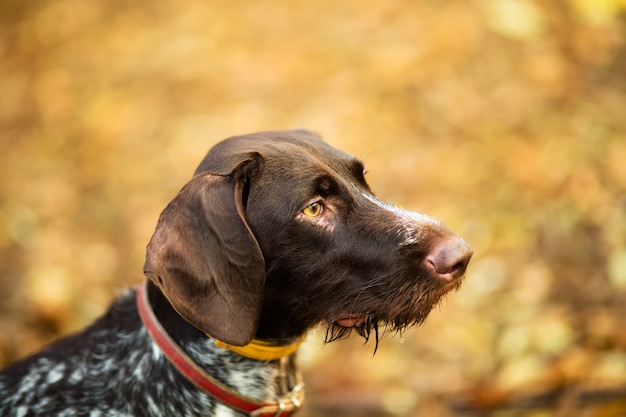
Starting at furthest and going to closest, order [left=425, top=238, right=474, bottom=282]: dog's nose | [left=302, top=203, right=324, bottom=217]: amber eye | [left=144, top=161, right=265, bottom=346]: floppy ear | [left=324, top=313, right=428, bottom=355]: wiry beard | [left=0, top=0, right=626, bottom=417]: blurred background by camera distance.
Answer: [left=0, top=0, right=626, bottom=417]: blurred background < [left=324, top=313, right=428, bottom=355]: wiry beard < [left=302, top=203, right=324, bottom=217]: amber eye < [left=425, top=238, right=474, bottom=282]: dog's nose < [left=144, top=161, right=265, bottom=346]: floppy ear

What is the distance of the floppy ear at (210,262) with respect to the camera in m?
3.19

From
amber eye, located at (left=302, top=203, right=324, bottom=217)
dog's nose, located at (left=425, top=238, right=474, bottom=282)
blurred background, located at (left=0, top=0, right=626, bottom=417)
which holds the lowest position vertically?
blurred background, located at (left=0, top=0, right=626, bottom=417)

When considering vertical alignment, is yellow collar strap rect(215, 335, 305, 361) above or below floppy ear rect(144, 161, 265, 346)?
below

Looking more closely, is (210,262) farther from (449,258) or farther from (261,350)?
(449,258)

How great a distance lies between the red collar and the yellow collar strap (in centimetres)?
18

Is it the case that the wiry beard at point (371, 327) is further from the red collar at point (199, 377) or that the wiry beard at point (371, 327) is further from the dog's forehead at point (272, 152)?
the dog's forehead at point (272, 152)

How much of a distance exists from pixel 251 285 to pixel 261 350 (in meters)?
0.53

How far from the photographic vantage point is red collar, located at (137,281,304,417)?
11.7ft

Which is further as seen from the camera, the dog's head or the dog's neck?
the dog's neck

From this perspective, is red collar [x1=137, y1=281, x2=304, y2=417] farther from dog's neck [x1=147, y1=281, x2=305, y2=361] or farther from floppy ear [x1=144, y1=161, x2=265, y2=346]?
floppy ear [x1=144, y1=161, x2=265, y2=346]

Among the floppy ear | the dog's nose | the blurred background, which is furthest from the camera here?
the blurred background

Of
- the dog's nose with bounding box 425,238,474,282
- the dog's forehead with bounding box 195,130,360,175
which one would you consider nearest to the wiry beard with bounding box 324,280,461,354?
the dog's nose with bounding box 425,238,474,282

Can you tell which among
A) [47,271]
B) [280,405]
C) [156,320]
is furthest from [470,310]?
[47,271]

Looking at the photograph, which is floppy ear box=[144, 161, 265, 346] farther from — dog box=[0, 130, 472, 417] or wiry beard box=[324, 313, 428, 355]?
wiry beard box=[324, 313, 428, 355]
